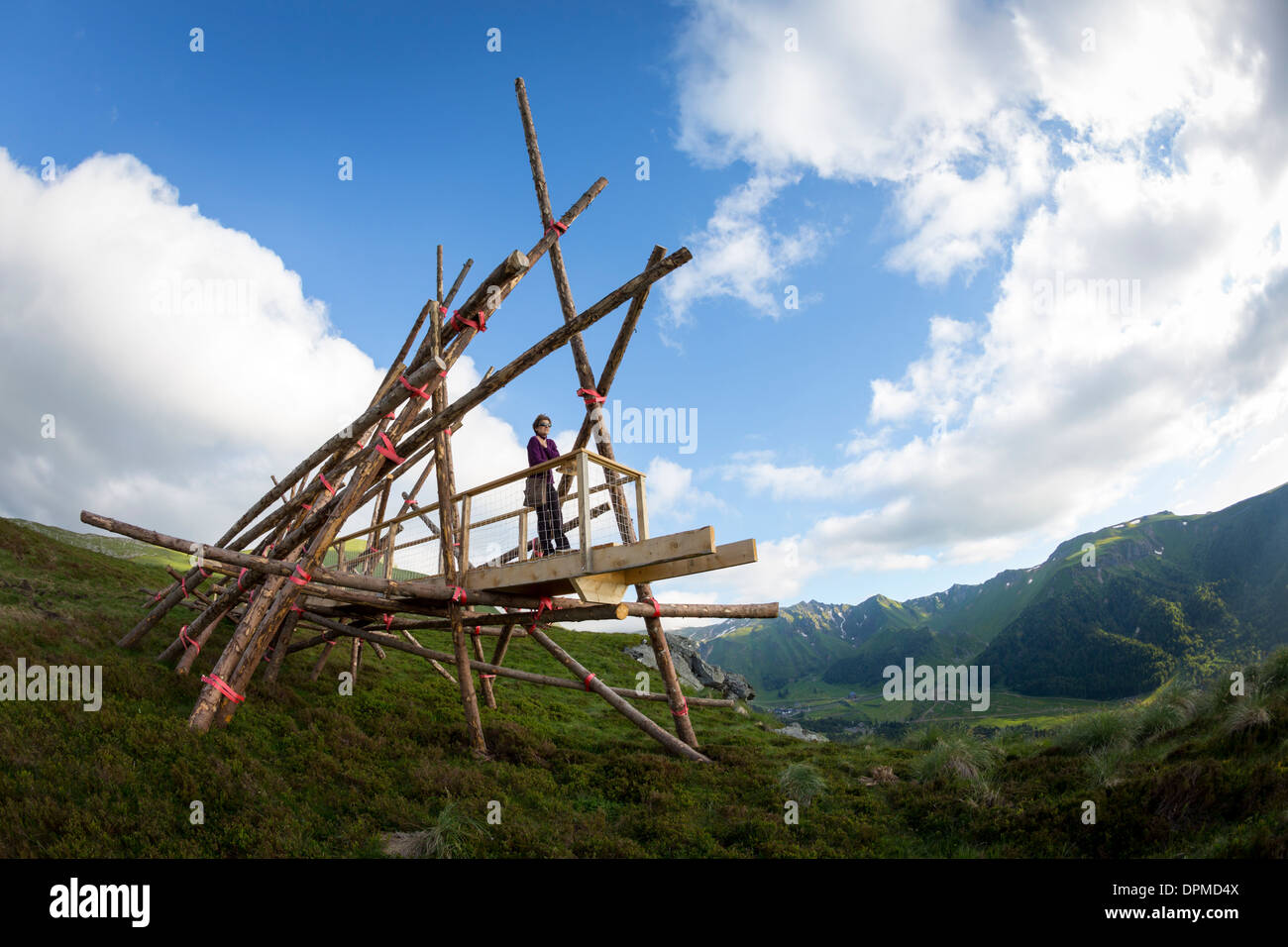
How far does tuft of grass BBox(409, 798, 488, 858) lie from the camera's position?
7523 millimetres

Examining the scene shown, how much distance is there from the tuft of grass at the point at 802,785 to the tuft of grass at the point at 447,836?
17.3 feet

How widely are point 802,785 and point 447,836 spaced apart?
608 cm

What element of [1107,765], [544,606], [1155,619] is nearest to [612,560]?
[544,606]

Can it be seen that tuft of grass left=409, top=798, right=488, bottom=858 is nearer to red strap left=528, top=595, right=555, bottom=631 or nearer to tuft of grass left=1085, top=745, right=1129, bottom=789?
red strap left=528, top=595, right=555, bottom=631

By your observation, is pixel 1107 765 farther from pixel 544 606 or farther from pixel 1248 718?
pixel 544 606

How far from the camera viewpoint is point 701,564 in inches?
373

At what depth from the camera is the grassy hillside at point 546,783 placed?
7230 millimetres

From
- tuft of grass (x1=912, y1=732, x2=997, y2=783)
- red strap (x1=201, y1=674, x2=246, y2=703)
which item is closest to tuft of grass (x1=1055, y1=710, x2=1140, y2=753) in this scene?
tuft of grass (x1=912, y1=732, x2=997, y2=783)

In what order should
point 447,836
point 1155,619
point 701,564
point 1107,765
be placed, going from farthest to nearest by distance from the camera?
point 1155,619 → point 1107,765 → point 701,564 → point 447,836

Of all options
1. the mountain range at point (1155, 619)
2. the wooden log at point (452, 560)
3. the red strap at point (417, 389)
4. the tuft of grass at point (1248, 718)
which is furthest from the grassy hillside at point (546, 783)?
the mountain range at point (1155, 619)

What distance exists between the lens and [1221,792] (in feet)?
24.4
